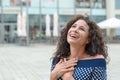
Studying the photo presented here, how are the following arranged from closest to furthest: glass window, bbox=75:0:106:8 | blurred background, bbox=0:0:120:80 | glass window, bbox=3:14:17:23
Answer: blurred background, bbox=0:0:120:80, glass window, bbox=3:14:17:23, glass window, bbox=75:0:106:8

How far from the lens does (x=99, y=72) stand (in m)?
2.62

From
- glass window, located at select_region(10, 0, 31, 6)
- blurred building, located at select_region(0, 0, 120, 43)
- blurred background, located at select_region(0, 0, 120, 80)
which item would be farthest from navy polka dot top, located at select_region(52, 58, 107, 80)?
glass window, located at select_region(10, 0, 31, 6)

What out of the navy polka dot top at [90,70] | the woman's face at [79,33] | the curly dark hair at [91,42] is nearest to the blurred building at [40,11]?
the curly dark hair at [91,42]

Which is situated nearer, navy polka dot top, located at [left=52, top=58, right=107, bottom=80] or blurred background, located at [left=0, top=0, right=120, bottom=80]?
navy polka dot top, located at [left=52, top=58, right=107, bottom=80]

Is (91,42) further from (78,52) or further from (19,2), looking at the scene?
(19,2)

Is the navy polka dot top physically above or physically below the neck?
below

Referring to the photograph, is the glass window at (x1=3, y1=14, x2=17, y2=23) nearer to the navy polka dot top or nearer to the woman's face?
the woman's face

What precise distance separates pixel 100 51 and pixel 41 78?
9626 millimetres

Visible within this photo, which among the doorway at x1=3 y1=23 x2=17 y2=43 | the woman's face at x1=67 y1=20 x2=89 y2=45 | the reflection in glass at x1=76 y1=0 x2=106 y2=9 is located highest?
the reflection in glass at x1=76 y1=0 x2=106 y2=9

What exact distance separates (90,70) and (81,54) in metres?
0.16

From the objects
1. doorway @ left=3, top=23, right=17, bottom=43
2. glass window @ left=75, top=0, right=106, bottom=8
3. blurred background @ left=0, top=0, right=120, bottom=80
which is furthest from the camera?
glass window @ left=75, top=0, right=106, bottom=8

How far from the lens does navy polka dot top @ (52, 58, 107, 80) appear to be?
2.60 meters

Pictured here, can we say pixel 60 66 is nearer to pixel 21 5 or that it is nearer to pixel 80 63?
pixel 80 63

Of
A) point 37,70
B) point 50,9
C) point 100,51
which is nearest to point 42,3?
point 50,9
